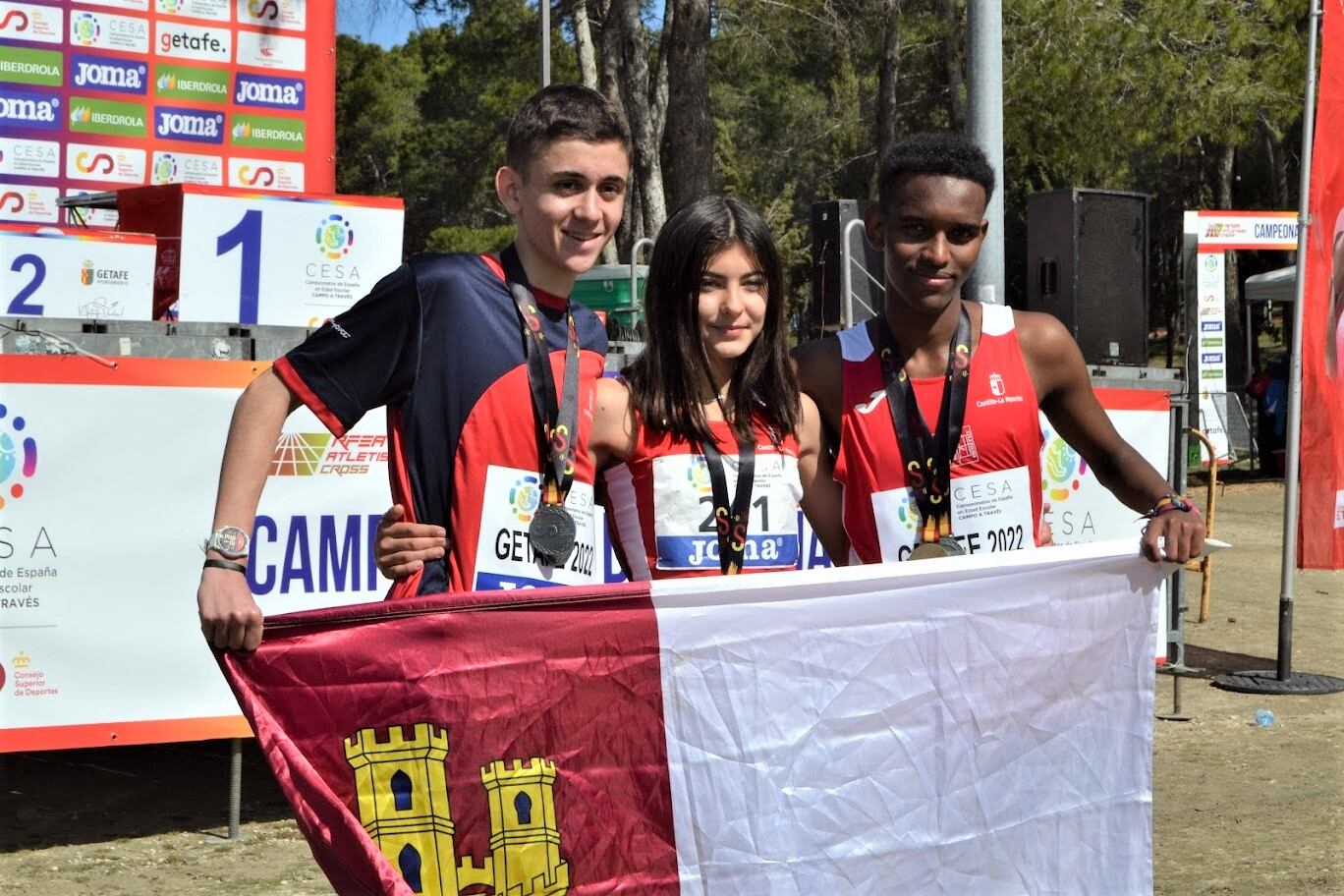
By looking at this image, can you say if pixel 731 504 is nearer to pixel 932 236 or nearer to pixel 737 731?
pixel 737 731

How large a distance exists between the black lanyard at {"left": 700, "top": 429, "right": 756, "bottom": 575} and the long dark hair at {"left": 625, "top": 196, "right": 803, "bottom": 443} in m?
0.04

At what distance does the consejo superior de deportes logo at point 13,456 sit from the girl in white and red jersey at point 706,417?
2.82 metres

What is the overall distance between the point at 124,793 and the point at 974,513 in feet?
14.9

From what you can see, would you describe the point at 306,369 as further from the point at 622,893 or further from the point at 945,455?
the point at 945,455

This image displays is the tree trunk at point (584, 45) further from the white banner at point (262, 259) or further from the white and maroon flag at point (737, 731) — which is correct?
the white and maroon flag at point (737, 731)

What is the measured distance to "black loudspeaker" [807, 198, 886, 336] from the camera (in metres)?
10.6

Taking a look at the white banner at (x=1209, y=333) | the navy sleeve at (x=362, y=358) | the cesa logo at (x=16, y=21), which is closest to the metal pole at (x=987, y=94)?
Answer: the navy sleeve at (x=362, y=358)

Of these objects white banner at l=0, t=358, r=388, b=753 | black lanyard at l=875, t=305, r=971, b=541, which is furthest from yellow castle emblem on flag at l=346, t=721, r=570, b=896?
white banner at l=0, t=358, r=388, b=753

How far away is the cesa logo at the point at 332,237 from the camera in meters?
9.55

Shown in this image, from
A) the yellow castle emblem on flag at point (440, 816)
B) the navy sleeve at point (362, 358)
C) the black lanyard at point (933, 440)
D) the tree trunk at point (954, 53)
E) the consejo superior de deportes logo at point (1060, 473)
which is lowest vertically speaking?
the yellow castle emblem on flag at point (440, 816)

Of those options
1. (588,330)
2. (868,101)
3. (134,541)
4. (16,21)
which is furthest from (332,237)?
(868,101)

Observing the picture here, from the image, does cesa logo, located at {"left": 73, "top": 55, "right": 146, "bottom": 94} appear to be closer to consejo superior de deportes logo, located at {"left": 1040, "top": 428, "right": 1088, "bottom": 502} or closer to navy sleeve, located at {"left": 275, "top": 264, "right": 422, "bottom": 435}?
consejo superior de deportes logo, located at {"left": 1040, "top": 428, "right": 1088, "bottom": 502}

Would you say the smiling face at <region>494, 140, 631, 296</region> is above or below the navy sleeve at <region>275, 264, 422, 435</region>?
above

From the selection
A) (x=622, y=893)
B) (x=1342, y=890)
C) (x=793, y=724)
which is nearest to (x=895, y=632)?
(x=793, y=724)
